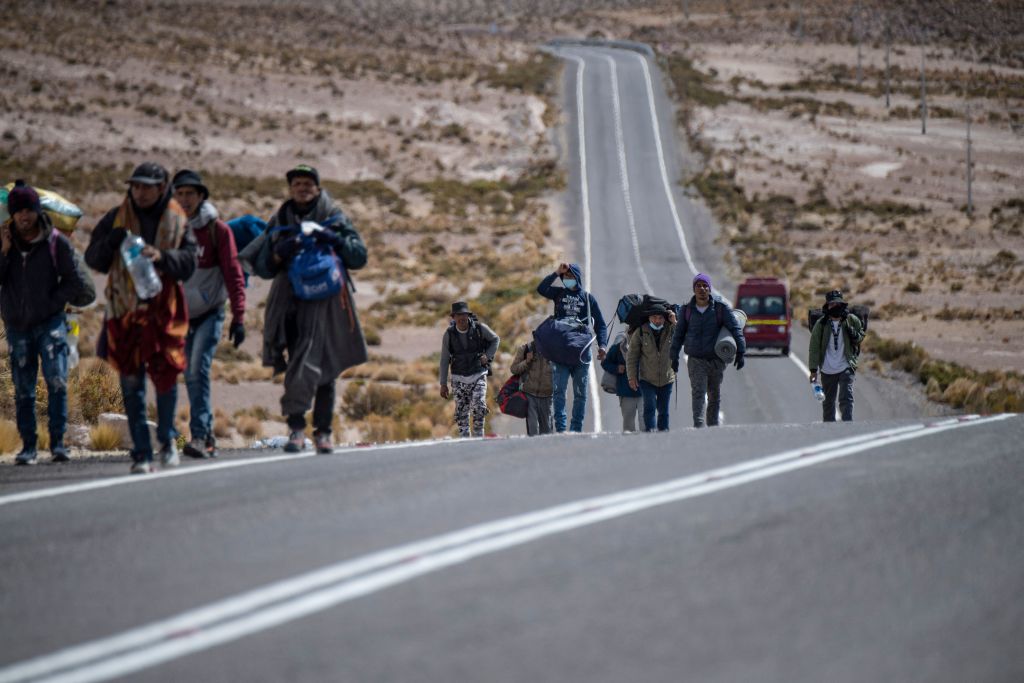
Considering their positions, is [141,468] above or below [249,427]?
above

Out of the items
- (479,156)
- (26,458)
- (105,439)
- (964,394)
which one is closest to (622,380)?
(105,439)

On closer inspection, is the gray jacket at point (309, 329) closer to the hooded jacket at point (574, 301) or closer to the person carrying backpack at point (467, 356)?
the person carrying backpack at point (467, 356)

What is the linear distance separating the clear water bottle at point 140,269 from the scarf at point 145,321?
0.59 ft

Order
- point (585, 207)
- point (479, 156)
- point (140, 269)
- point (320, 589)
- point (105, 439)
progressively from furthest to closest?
1. point (479, 156)
2. point (585, 207)
3. point (105, 439)
4. point (140, 269)
5. point (320, 589)

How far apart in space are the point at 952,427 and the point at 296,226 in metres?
5.77

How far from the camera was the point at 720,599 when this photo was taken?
5281mm

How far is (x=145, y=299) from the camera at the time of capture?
8.90 meters

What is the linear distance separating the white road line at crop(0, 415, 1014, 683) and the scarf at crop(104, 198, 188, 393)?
345 cm

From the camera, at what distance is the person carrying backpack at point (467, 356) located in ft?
48.7

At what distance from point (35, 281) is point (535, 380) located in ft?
22.0

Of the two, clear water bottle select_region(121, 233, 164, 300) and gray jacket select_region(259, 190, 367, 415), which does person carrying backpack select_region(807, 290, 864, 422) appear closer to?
gray jacket select_region(259, 190, 367, 415)

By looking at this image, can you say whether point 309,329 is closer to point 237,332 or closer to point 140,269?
point 237,332

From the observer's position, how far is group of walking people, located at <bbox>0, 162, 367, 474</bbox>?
8992 mm

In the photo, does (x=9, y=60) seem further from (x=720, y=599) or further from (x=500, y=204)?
(x=720, y=599)
